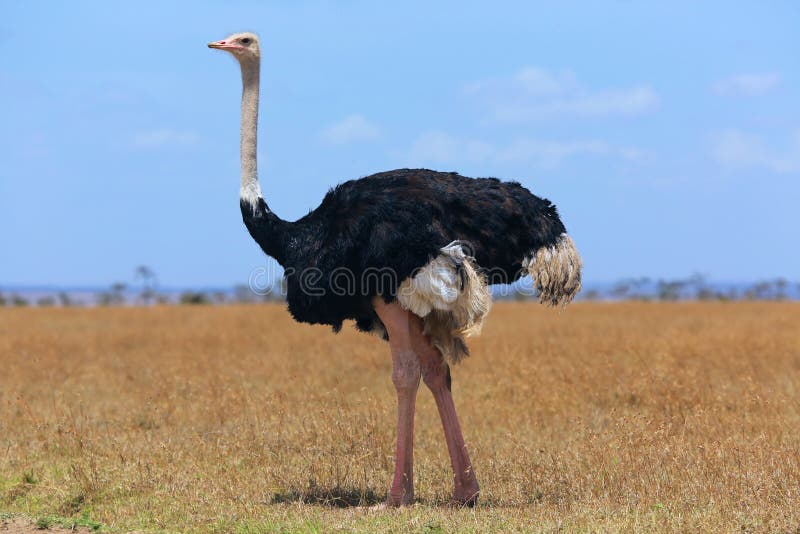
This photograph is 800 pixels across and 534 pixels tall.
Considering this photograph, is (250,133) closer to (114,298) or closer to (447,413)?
(447,413)

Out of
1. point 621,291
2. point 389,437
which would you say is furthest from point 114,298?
point 389,437

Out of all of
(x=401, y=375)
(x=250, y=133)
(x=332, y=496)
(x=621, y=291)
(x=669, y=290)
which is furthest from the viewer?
(x=621, y=291)

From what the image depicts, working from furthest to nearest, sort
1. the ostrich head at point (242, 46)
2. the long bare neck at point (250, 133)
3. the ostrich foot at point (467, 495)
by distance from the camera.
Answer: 1. the ostrich head at point (242, 46)
2. the long bare neck at point (250, 133)
3. the ostrich foot at point (467, 495)

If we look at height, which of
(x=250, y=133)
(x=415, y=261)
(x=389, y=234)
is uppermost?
(x=250, y=133)

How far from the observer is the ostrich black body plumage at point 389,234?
6250 mm

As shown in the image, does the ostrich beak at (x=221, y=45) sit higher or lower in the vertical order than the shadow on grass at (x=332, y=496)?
higher

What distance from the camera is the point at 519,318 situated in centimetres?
2303

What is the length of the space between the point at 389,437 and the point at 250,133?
2.85 meters

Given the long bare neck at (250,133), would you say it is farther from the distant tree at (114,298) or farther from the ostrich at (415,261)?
the distant tree at (114,298)

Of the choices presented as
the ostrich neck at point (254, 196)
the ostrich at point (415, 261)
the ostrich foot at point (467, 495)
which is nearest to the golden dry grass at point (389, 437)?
the ostrich foot at point (467, 495)

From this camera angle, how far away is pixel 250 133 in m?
7.17

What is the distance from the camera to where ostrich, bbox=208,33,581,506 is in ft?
20.4

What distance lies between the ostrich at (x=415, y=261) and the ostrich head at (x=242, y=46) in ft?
3.35

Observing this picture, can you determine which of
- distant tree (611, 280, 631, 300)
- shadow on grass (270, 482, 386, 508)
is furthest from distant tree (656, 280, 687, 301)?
shadow on grass (270, 482, 386, 508)
